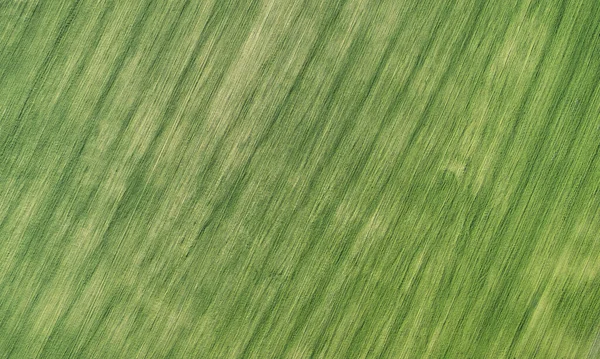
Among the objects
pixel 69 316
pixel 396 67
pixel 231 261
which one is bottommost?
pixel 69 316

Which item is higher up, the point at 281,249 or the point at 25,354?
the point at 281,249

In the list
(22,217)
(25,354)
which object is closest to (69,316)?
(25,354)

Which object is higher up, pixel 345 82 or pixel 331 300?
pixel 345 82

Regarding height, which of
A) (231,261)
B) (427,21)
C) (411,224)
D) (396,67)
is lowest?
(231,261)

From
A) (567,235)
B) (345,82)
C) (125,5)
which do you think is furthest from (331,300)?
(125,5)

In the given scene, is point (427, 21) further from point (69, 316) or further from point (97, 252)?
point (69, 316)

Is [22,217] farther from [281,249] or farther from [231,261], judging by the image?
[281,249]
